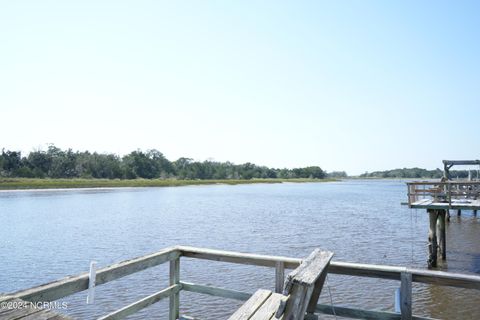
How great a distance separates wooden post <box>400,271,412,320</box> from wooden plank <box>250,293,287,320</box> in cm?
133

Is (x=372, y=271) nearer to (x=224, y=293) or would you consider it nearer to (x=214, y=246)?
(x=224, y=293)

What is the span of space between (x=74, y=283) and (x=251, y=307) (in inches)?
65.9

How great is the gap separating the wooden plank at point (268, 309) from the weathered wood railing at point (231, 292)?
60cm

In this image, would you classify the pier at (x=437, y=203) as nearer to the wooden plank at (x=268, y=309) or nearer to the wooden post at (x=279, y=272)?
the wooden post at (x=279, y=272)

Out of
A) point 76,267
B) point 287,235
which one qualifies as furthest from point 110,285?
point 287,235

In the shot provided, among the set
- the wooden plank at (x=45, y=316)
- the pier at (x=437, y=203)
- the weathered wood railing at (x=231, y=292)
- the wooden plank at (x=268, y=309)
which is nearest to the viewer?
the wooden plank at (x=45, y=316)

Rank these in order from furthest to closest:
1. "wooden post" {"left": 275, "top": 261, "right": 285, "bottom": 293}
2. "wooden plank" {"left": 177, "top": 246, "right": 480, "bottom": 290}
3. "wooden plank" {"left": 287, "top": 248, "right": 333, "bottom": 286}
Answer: "wooden post" {"left": 275, "top": 261, "right": 285, "bottom": 293} < "wooden plank" {"left": 177, "top": 246, "right": 480, "bottom": 290} < "wooden plank" {"left": 287, "top": 248, "right": 333, "bottom": 286}

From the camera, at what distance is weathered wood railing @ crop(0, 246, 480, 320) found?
332 cm

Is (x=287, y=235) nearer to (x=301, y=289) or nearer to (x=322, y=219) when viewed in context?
(x=322, y=219)

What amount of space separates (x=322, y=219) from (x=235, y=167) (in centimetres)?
15808

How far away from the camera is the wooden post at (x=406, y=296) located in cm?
394

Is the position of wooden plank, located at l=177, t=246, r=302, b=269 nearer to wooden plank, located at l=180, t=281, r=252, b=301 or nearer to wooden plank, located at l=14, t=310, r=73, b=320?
wooden plank, located at l=180, t=281, r=252, b=301

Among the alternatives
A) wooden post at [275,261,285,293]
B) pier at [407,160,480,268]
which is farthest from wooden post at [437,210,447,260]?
wooden post at [275,261,285,293]

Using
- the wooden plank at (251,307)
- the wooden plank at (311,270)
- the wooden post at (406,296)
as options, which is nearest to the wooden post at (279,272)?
the wooden plank at (251,307)
